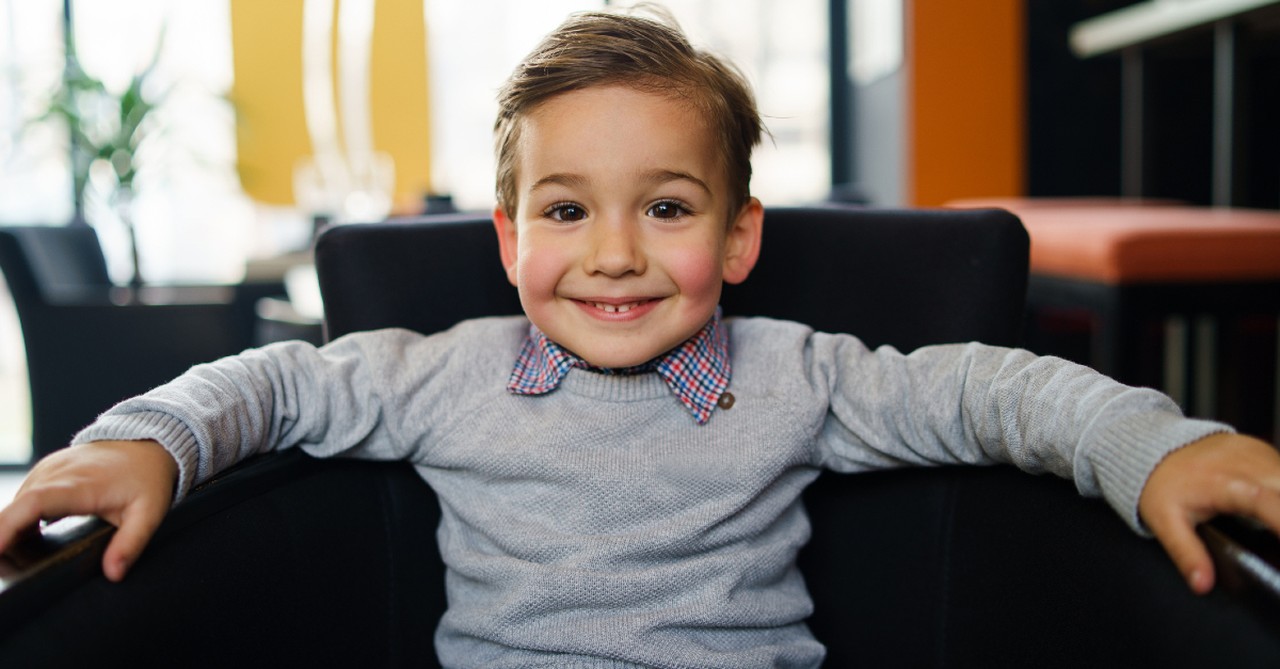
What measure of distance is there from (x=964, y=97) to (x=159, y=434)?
4.26 m

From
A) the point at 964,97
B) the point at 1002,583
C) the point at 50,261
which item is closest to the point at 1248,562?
the point at 1002,583

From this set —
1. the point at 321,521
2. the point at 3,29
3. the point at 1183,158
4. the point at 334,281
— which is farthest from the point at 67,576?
the point at 3,29

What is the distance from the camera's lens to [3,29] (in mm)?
4953

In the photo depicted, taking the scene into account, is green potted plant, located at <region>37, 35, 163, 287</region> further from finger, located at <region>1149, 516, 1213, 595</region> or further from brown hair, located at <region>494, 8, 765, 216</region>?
finger, located at <region>1149, 516, 1213, 595</region>

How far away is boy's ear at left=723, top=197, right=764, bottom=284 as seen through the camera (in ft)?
3.45

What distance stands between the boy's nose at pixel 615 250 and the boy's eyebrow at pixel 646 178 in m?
0.04

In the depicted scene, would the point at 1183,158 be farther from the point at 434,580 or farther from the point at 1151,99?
the point at 434,580

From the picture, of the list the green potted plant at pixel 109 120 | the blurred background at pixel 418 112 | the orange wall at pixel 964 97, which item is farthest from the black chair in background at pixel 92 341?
the orange wall at pixel 964 97

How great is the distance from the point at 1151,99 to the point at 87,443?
325 centimetres

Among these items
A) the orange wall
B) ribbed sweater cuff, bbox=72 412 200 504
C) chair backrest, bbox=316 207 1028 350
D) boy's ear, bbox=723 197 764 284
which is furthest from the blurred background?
ribbed sweater cuff, bbox=72 412 200 504

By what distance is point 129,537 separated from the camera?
0.70m

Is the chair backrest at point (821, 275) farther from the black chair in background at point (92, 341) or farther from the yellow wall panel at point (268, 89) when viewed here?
the yellow wall panel at point (268, 89)

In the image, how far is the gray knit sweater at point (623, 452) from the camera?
0.92m

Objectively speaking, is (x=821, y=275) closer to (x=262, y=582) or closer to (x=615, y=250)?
(x=615, y=250)
